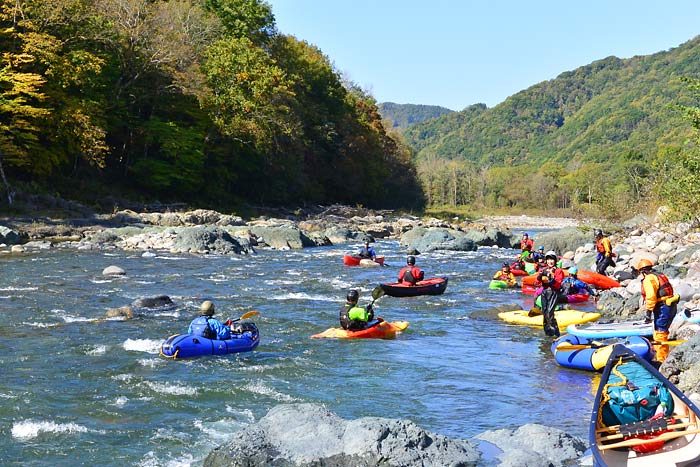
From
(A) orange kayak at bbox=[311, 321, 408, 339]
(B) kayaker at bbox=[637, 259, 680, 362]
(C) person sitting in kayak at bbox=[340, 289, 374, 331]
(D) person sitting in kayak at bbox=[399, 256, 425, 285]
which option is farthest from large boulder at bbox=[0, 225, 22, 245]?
(B) kayaker at bbox=[637, 259, 680, 362]

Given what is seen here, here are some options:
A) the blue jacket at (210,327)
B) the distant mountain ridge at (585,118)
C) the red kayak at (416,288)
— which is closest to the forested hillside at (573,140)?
the distant mountain ridge at (585,118)

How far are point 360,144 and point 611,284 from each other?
43.5 metres

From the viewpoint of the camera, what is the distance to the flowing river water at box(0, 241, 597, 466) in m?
7.33

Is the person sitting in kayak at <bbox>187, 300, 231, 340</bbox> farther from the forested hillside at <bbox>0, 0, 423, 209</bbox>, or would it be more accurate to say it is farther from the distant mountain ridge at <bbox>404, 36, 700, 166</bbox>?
the distant mountain ridge at <bbox>404, 36, 700, 166</bbox>

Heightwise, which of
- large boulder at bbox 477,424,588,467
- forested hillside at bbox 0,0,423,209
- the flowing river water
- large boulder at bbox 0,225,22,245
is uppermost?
forested hillside at bbox 0,0,423,209

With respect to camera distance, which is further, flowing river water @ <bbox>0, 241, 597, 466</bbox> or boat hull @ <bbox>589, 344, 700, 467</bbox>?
flowing river water @ <bbox>0, 241, 597, 466</bbox>

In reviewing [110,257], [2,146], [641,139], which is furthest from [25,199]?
[641,139]

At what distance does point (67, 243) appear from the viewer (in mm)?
25094

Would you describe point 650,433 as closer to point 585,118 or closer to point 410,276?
point 410,276

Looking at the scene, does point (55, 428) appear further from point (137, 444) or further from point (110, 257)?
point (110, 257)

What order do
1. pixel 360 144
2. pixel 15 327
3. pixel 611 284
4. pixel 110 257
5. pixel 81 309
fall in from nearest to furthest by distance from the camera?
pixel 15 327, pixel 81 309, pixel 611 284, pixel 110 257, pixel 360 144

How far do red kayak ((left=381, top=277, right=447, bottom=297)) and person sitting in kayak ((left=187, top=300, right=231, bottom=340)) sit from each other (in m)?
7.08

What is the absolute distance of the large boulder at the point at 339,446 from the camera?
19.0 ft

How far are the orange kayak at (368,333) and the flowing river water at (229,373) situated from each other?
0.23m
